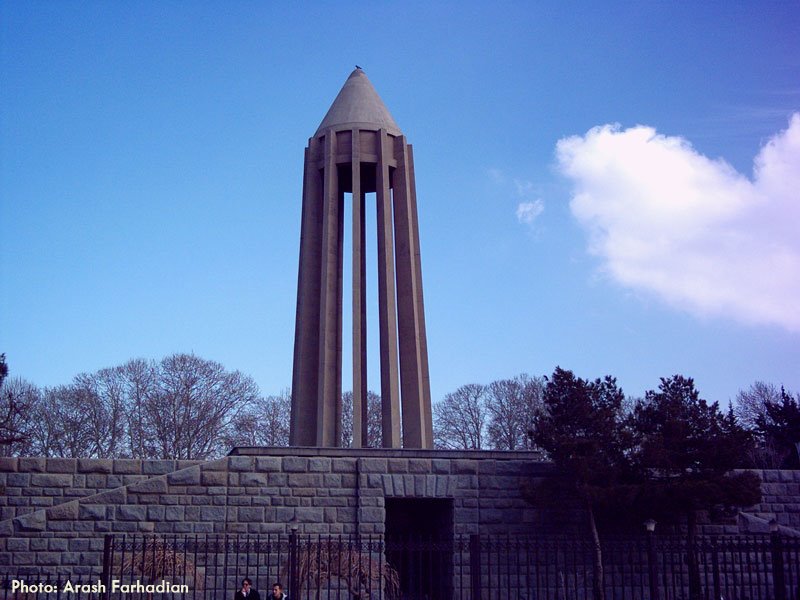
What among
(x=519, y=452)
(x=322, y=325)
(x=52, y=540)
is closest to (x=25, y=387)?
(x=322, y=325)

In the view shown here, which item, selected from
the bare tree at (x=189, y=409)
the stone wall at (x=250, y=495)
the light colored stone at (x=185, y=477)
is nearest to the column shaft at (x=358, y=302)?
the stone wall at (x=250, y=495)

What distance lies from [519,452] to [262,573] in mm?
5970

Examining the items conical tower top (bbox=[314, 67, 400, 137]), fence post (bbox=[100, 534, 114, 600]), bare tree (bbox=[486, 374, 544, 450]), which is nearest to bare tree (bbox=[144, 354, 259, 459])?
bare tree (bbox=[486, 374, 544, 450])

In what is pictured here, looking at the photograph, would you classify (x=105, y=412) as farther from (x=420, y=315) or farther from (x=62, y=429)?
(x=420, y=315)

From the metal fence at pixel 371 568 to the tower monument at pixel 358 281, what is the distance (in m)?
4.59

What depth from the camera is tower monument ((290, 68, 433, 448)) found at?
22062 millimetres

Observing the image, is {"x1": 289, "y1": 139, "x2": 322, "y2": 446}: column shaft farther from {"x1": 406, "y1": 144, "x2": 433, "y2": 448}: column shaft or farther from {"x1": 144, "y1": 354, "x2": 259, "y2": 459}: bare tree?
{"x1": 144, "y1": 354, "x2": 259, "y2": 459}: bare tree

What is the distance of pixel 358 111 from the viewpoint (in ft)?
80.6

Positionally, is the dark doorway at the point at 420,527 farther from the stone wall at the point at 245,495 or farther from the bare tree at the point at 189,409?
the bare tree at the point at 189,409

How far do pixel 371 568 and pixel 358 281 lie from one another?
9.16 m

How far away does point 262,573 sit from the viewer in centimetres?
1586

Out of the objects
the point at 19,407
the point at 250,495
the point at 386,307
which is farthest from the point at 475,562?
the point at 19,407

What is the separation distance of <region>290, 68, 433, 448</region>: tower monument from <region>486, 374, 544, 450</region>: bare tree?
81.9 ft

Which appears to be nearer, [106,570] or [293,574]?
[293,574]
